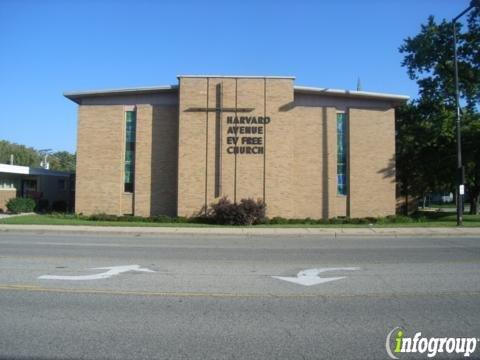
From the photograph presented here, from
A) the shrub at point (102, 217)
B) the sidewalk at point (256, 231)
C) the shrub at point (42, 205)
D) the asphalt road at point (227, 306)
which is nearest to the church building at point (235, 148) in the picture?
the shrub at point (102, 217)

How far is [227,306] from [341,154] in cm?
2507

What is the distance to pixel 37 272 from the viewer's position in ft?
31.8

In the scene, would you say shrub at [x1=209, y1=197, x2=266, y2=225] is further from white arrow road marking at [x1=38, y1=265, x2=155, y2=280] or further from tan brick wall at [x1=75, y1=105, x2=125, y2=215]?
white arrow road marking at [x1=38, y1=265, x2=155, y2=280]

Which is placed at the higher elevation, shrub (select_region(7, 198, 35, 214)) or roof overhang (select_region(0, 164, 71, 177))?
roof overhang (select_region(0, 164, 71, 177))

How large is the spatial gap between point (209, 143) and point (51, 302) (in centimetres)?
Result: 2199

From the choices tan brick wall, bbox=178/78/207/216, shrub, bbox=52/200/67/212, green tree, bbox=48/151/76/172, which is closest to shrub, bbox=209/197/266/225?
tan brick wall, bbox=178/78/207/216

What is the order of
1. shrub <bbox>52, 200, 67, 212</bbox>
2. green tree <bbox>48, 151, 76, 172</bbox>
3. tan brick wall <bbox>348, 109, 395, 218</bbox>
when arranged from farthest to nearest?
green tree <bbox>48, 151, 76, 172</bbox>
shrub <bbox>52, 200, 67, 212</bbox>
tan brick wall <bbox>348, 109, 395, 218</bbox>

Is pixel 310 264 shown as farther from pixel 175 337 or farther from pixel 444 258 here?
pixel 175 337

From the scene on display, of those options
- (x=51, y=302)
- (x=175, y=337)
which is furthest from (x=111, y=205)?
(x=175, y=337)

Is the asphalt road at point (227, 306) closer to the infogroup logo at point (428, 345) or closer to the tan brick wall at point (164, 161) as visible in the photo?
the infogroup logo at point (428, 345)

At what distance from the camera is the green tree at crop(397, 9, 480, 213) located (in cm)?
3419

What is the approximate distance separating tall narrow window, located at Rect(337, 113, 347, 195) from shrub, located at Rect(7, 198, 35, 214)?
2165cm

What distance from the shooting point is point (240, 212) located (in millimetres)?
25281

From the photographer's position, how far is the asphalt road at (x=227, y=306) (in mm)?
5172
